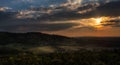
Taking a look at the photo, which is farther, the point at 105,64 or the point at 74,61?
the point at 74,61

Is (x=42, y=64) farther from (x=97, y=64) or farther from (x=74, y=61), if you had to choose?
(x=97, y=64)

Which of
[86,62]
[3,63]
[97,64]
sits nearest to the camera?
[97,64]

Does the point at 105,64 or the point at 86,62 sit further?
the point at 86,62

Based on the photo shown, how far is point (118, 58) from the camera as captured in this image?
177 m

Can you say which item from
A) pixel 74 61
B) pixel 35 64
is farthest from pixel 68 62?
pixel 35 64

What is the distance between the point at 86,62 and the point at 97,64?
14.6m

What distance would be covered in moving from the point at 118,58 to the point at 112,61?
921 cm

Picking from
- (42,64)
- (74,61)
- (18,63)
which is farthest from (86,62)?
(18,63)

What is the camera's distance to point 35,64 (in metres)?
174

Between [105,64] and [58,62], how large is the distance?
30851 millimetres

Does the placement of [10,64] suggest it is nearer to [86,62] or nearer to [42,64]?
[42,64]

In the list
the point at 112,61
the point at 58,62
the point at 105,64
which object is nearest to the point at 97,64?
the point at 105,64

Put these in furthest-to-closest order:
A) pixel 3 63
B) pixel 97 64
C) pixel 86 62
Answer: pixel 3 63 < pixel 86 62 < pixel 97 64

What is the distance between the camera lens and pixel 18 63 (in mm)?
179500
